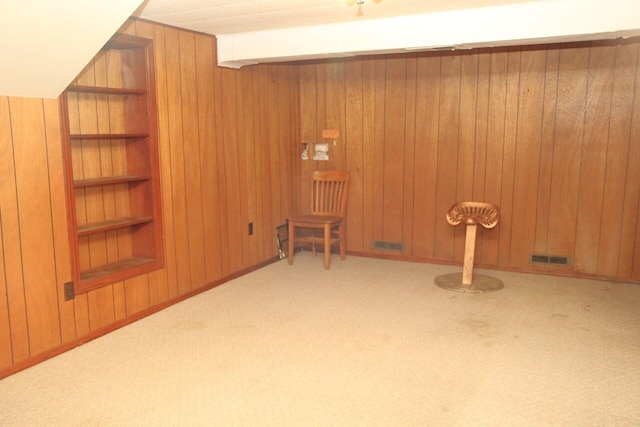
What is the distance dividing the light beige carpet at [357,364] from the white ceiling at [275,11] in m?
2.06

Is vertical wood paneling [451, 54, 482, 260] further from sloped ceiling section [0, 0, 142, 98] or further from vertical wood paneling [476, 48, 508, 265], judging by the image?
sloped ceiling section [0, 0, 142, 98]

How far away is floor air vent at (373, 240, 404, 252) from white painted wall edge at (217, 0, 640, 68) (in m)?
2.03

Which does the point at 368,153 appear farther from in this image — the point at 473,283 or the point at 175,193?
the point at 175,193

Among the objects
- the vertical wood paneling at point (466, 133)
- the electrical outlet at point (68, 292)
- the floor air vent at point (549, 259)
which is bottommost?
the floor air vent at point (549, 259)

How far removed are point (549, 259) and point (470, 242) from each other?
2.91 ft

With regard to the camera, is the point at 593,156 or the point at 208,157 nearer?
the point at 208,157

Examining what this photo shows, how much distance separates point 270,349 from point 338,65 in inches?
124

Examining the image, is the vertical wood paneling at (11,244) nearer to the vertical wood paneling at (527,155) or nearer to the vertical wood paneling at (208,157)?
the vertical wood paneling at (208,157)

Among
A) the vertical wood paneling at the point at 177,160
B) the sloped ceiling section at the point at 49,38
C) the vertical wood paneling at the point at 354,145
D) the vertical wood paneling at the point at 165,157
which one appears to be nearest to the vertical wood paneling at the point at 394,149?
the vertical wood paneling at the point at 354,145

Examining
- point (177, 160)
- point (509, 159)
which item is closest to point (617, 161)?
point (509, 159)

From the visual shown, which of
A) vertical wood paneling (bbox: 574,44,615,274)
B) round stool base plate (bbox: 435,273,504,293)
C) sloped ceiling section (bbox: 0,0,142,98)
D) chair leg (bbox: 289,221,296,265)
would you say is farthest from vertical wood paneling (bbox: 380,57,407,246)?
sloped ceiling section (bbox: 0,0,142,98)

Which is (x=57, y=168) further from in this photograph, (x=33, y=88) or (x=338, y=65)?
(x=338, y=65)

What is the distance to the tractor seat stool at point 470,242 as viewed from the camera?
4242 mm

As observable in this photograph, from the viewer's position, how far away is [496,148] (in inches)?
186
